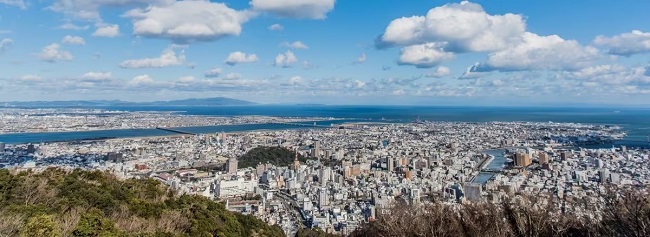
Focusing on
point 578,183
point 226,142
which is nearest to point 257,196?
point 578,183

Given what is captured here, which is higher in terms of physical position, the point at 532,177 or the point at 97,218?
the point at 97,218

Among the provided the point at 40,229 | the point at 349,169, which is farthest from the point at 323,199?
the point at 40,229

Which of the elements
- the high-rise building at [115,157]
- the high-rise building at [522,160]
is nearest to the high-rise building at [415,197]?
the high-rise building at [522,160]

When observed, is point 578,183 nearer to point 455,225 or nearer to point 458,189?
point 458,189

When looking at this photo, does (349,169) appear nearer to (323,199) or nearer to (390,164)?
(390,164)

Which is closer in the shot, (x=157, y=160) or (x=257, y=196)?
(x=257, y=196)

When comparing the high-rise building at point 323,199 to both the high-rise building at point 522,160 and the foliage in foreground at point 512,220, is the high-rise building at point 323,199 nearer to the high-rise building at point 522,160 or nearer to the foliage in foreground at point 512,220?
the foliage in foreground at point 512,220

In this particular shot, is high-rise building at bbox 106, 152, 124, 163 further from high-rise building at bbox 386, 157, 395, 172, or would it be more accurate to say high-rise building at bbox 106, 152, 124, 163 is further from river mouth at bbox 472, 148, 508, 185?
river mouth at bbox 472, 148, 508, 185

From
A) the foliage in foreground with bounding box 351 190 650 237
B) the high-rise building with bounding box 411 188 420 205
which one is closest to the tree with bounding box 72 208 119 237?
the foliage in foreground with bounding box 351 190 650 237
